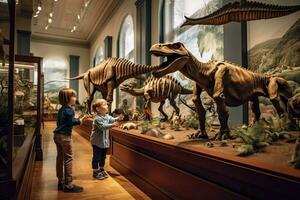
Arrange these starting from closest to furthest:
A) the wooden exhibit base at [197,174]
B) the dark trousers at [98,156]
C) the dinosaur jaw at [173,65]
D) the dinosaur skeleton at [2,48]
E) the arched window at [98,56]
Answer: the wooden exhibit base at [197,174] → the dinosaur skeleton at [2,48] → the dinosaur jaw at [173,65] → the dark trousers at [98,156] → the arched window at [98,56]

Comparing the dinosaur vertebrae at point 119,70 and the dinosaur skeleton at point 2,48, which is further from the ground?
the dinosaur vertebrae at point 119,70

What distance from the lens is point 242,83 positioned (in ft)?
7.22

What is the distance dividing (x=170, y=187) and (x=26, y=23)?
944 centimetres

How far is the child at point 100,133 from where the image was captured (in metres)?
3.41

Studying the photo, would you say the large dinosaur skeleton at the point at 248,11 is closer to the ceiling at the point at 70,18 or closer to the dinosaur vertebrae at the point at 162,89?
the dinosaur vertebrae at the point at 162,89

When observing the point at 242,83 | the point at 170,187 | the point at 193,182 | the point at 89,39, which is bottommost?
the point at 170,187

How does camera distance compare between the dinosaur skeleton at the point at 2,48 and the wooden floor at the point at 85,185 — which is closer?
the dinosaur skeleton at the point at 2,48

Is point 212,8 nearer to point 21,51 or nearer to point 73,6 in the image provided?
point 21,51

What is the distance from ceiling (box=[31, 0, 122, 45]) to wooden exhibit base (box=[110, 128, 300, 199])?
26.6ft

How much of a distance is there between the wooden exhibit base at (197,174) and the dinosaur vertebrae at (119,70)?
5.09ft

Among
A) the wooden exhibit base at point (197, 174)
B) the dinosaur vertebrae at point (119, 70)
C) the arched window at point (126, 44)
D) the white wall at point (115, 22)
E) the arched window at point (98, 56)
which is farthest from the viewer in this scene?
the arched window at point (98, 56)

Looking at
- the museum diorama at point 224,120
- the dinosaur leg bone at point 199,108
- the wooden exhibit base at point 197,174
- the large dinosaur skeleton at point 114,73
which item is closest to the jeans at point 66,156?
the museum diorama at point 224,120

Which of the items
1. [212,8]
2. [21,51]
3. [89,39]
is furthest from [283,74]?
[89,39]

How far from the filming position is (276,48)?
9.94ft
